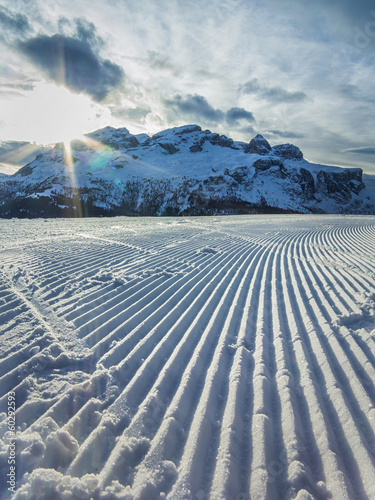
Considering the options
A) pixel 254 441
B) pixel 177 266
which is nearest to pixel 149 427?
pixel 254 441

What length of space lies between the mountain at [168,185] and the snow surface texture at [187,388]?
40.3 m

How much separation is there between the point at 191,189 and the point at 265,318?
49.5 metres

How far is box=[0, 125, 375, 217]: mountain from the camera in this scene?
48.2 m

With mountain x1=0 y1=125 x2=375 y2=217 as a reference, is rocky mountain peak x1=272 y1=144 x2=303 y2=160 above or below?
above

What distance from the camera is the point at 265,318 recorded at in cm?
404

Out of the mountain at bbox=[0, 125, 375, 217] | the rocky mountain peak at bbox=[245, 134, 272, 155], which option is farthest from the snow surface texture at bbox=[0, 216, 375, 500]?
the rocky mountain peak at bbox=[245, 134, 272, 155]

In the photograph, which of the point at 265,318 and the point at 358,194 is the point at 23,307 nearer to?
the point at 265,318

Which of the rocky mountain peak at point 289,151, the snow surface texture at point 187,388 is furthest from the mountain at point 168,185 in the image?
the rocky mountain peak at point 289,151

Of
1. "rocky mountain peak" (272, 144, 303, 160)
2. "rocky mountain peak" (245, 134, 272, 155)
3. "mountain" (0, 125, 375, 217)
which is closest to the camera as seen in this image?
"mountain" (0, 125, 375, 217)

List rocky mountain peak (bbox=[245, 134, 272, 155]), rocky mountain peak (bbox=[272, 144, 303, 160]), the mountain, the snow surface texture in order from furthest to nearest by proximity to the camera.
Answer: rocky mountain peak (bbox=[272, 144, 303, 160])
rocky mountain peak (bbox=[245, 134, 272, 155])
the mountain
the snow surface texture

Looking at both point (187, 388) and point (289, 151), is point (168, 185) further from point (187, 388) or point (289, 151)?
point (289, 151)

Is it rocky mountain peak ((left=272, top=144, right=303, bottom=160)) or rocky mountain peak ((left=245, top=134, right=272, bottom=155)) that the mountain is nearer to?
rocky mountain peak ((left=245, top=134, right=272, bottom=155))

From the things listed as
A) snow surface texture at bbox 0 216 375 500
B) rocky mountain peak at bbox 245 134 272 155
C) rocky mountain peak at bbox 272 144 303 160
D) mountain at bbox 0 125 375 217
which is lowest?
snow surface texture at bbox 0 216 375 500

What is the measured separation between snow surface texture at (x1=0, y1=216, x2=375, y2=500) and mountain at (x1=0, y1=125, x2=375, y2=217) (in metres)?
40.3
